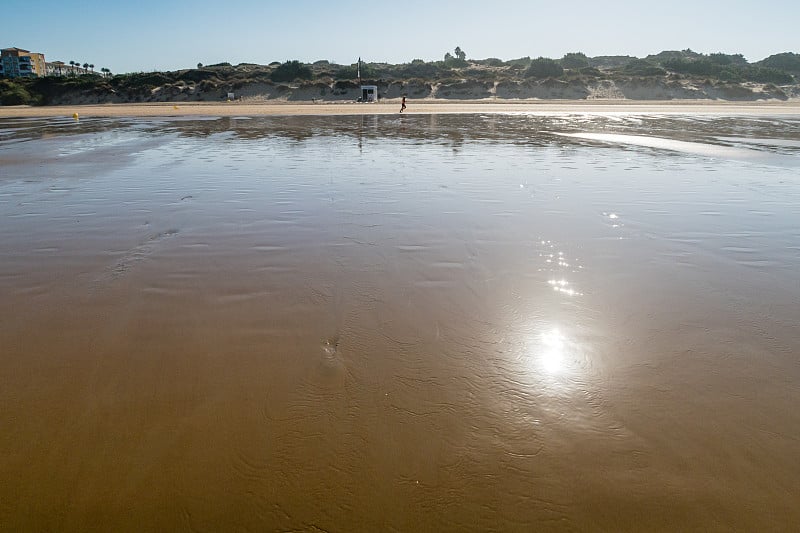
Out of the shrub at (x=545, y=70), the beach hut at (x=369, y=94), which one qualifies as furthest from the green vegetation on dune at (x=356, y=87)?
the beach hut at (x=369, y=94)

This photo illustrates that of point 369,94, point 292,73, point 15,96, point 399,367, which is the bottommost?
point 399,367

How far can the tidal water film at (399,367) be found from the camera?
2.36 meters

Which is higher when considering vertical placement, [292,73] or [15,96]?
[292,73]

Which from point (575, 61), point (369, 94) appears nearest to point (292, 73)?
point (369, 94)

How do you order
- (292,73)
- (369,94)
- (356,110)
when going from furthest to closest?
(292,73)
(369,94)
(356,110)

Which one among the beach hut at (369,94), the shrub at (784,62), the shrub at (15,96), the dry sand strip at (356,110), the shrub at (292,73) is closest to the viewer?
the dry sand strip at (356,110)

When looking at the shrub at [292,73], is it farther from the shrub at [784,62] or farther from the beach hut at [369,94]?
the shrub at [784,62]

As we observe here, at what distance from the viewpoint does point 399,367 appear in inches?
135

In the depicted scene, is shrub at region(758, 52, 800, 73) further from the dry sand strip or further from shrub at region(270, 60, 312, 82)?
shrub at region(270, 60, 312, 82)

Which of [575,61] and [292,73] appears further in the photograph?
[575,61]

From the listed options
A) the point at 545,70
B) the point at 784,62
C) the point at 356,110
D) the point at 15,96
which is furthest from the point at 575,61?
the point at 15,96

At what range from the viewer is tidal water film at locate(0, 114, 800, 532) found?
7.75 feet

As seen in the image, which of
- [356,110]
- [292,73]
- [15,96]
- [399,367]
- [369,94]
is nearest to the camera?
[399,367]

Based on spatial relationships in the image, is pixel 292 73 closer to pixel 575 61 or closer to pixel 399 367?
pixel 575 61
